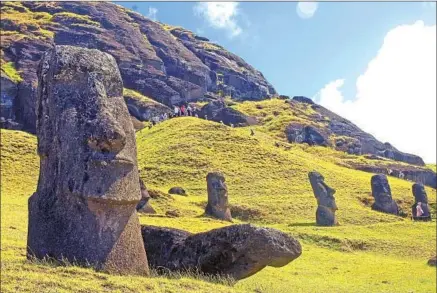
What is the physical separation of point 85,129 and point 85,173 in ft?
2.63

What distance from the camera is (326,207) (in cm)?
3872

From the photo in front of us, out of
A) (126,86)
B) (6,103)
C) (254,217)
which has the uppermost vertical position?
(126,86)

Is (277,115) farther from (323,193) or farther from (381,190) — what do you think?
(323,193)

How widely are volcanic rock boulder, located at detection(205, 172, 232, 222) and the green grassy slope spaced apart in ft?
4.82

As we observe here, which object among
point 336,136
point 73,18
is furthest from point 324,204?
point 73,18

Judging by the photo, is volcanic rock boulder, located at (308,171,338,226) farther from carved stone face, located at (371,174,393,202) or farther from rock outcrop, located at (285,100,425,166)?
rock outcrop, located at (285,100,425,166)

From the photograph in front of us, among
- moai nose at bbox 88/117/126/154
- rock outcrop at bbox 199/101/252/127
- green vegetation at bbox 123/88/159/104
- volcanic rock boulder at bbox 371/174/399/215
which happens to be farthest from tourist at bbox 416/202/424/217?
green vegetation at bbox 123/88/159/104

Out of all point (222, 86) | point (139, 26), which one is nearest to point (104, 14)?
point (139, 26)

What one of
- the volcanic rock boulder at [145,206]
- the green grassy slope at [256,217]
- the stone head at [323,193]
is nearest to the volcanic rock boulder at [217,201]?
the green grassy slope at [256,217]

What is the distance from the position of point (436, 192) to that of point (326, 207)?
32213 mm

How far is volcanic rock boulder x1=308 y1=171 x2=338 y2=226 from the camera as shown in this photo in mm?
37719

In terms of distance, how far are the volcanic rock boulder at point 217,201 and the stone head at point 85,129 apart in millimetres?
26753

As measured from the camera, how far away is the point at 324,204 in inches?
1538

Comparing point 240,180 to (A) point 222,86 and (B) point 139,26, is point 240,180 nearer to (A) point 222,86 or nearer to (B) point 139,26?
(A) point 222,86
